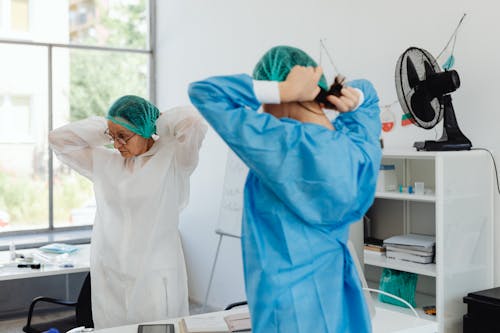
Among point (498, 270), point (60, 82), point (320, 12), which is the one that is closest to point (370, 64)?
point (320, 12)

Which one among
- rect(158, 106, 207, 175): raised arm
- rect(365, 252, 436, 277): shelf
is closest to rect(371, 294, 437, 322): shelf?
rect(365, 252, 436, 277): shelf

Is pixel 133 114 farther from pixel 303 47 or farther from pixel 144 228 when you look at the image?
pixel 303 47

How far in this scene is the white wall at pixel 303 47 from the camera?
10.8 ft

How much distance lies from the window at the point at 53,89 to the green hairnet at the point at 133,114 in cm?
304

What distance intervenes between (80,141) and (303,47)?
2.04 metres

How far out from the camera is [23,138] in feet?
17.7

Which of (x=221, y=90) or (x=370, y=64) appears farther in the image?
(x=370, y=64)

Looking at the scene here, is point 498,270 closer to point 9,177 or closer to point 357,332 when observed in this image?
point 357,332

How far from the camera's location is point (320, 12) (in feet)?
13.9

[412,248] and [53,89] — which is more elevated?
[53,89]

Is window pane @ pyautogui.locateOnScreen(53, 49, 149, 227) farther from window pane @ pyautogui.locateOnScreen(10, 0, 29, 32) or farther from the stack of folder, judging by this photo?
the stack of folder

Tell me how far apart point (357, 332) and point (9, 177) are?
4.37 metres

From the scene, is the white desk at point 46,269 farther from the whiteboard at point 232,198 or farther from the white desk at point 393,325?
the white desk at point 393,325

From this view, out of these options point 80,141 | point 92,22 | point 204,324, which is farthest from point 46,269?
point 92,22
